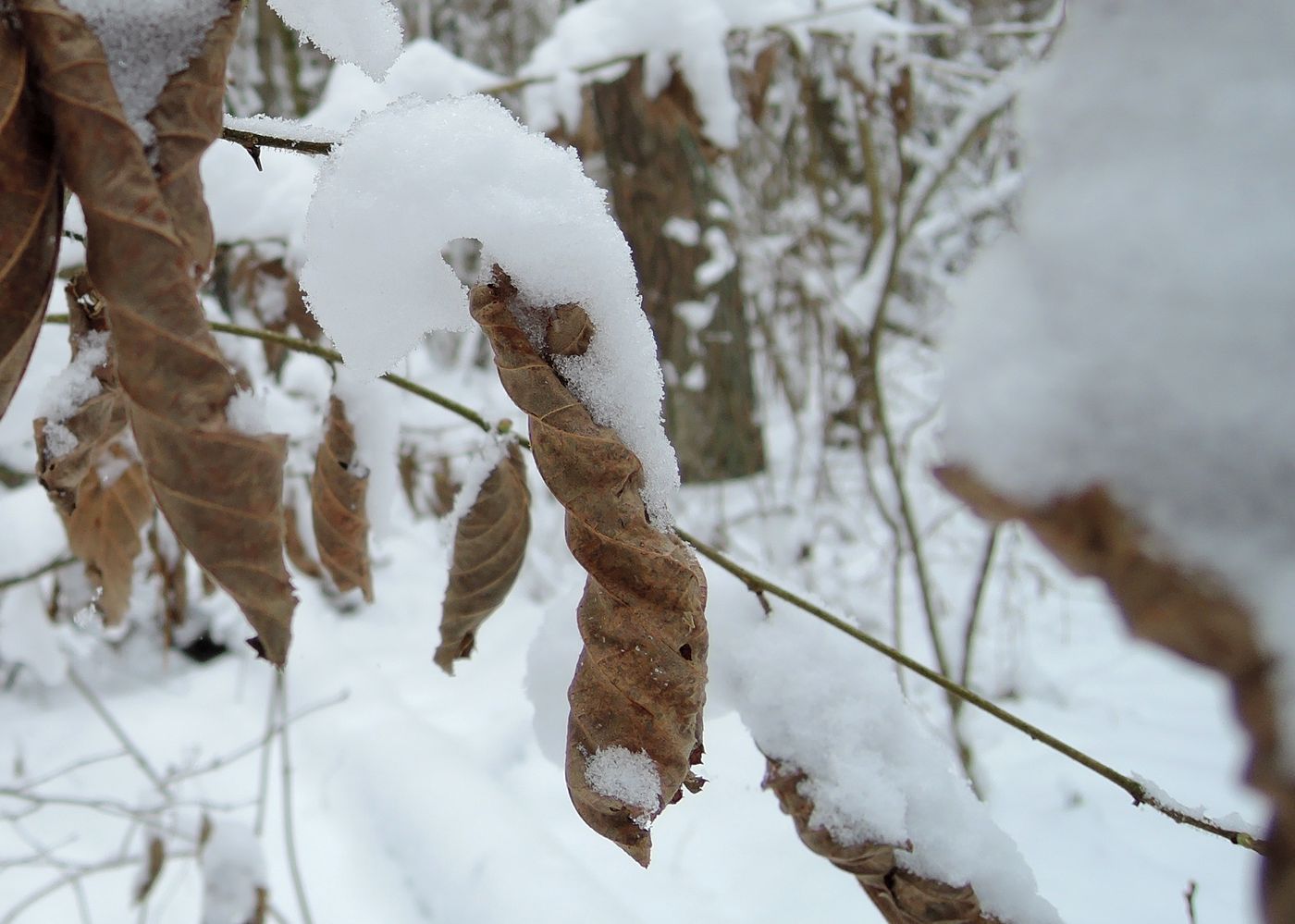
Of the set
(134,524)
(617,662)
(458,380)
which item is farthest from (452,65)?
(458,380)

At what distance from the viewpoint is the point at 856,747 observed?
0.64 metres

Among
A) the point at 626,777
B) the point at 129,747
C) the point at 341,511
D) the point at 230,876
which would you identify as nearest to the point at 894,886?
the point at 626,777

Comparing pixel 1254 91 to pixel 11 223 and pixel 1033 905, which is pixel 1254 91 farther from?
pixel 1033 905

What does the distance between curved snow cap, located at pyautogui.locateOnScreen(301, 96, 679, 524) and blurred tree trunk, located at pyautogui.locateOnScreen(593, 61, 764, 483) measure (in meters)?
2.27

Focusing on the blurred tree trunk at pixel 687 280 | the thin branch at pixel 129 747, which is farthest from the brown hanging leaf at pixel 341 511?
the blurred tree trunk at pixel 687 280

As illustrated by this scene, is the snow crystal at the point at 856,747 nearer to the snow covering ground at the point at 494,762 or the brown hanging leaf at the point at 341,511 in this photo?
the snow covering ground at the point at 494,762

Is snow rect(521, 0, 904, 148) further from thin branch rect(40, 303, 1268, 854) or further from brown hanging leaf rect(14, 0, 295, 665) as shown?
brown hanging leaf rect(14, 0, 295, 665)

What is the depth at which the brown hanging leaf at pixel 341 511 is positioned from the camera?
65 cm

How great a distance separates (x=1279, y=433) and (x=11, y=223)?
0.37m

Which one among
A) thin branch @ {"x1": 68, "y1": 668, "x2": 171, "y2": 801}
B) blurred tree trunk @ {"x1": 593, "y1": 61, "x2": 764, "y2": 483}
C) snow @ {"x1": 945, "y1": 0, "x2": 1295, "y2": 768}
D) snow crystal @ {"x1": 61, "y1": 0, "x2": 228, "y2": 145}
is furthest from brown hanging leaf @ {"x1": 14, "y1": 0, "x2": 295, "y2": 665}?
blurred tree trunk @ {"x1": 593, "y1": 61, "x2": 764, "y2": 483}

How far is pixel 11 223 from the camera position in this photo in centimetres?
28

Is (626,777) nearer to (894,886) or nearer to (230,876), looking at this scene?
(894,886)

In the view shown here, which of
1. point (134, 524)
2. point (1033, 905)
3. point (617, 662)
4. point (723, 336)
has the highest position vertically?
point (617, 662)

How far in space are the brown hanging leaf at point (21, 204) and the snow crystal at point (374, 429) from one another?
0.36m
